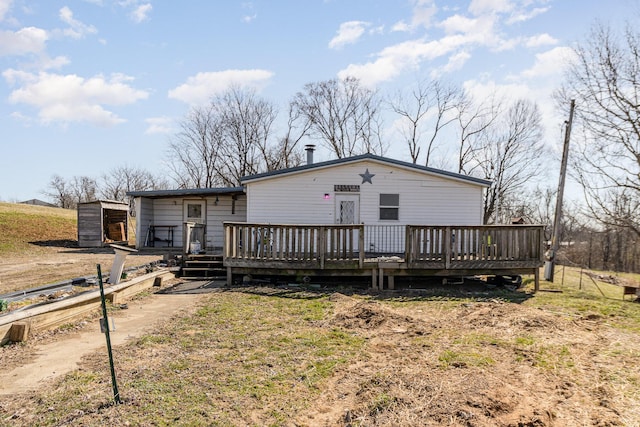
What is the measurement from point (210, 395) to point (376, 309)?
3.59m

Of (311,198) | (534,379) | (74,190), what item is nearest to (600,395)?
(534,379)

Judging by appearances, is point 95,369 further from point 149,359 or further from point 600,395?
point 600,395

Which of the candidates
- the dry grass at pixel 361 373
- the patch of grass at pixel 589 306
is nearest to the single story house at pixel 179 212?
the dry grass at pixel 361 373

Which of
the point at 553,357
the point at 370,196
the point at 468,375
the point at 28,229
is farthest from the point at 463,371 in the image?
the point at 28,229

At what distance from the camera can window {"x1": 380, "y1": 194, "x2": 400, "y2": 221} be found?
12758 mm

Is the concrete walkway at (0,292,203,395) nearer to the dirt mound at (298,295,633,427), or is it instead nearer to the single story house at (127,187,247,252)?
the dirt mound at (298,295,633,427)

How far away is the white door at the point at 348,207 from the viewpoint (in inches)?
503

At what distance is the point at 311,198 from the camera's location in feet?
41.8

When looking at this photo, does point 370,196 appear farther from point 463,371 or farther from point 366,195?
point 463,371

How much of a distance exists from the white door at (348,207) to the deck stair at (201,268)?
13.7ft

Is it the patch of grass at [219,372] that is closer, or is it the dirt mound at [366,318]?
the patch of grass at [219,372]

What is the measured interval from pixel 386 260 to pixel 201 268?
4.86 metres

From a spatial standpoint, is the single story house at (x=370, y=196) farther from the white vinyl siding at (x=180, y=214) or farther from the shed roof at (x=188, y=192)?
the white vinyl siding at (x=180, y=214)

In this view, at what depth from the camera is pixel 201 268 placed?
1041 cm
